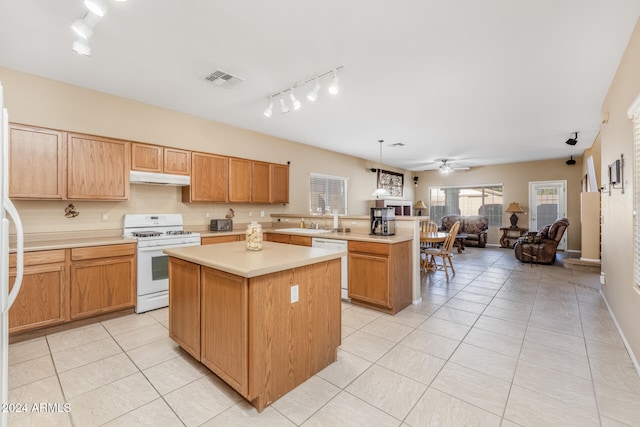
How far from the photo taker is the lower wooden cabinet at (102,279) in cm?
300

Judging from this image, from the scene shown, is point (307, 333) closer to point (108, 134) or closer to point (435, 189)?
point (108, 134)

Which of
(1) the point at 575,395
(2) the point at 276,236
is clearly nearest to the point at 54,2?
(2) the point at 276,236

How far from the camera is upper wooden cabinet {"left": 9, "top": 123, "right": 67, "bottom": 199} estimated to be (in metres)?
2.90

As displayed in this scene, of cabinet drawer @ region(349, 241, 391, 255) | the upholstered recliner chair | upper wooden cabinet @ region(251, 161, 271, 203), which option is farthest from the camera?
the upholstered recliner chair

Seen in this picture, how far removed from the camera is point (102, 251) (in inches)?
124

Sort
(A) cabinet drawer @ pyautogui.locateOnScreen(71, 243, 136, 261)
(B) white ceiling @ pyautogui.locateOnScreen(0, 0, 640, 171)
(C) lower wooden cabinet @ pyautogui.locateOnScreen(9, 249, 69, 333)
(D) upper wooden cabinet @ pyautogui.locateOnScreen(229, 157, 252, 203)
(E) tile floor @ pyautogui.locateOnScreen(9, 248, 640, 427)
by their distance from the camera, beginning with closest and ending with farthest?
(E) tile floor @ pyautogui.locateOnScreen(9, 248, 640, 427) → (B) white ceiling @ pyautogui.locateOnScreen(0, 0, 640, 171) → (C) lower wooden cabinet @ pyautogui.locateOnScreen(9, 249, 69, 333) → (A) cabinet drawer @ pyautogui.locateOnScreen(71, 243, 136, 261) → (D) upper wooden cabinet @ pyautogui.locateOnScreen(229, 157, 252, 203)

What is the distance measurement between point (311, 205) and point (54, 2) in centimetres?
494

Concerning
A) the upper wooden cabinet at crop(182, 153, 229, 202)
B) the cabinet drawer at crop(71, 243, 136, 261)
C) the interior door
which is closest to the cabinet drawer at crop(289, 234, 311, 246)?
the upper wooden cabinet at crop(182, 153, 229, 202)

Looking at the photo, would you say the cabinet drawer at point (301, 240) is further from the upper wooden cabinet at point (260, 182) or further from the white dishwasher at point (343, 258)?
the upper wooden cabinet at point (260, 182)

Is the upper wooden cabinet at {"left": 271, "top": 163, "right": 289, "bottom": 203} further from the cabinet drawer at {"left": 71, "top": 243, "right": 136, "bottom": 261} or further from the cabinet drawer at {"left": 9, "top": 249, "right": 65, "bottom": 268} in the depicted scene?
the cabinet drawer at {"left": 9, "top": 249, "right": 65, "bottom": 268}

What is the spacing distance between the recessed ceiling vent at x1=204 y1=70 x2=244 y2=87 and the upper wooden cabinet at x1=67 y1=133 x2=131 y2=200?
1.43 m

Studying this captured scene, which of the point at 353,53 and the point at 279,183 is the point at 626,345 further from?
the point at 279,183

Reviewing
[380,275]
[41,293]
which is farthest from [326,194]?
[41,293]

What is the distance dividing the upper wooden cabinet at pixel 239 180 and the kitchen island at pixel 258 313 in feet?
7.66
